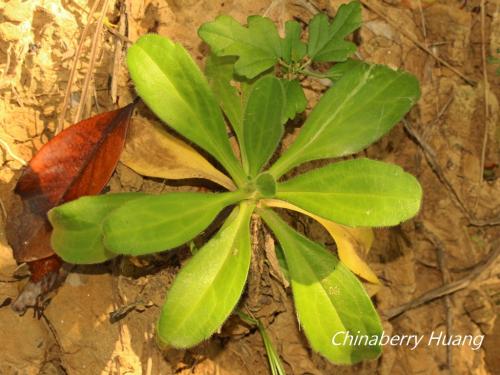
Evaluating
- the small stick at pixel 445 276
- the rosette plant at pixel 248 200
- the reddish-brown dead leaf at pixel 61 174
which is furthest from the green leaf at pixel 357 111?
the small stick at pixel 445 276

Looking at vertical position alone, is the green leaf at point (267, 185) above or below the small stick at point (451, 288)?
above

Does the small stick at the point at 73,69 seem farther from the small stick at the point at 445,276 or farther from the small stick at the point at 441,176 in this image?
the small stick at the point at 445,276

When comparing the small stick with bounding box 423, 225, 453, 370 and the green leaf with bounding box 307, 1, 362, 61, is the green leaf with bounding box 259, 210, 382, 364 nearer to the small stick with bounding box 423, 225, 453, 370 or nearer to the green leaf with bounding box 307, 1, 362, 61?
the green leaf with bounding box 307, 1, 362, 61

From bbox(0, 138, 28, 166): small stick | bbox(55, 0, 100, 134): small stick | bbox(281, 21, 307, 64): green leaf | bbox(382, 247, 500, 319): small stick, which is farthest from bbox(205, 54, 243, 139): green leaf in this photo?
bbox(382, 247, 500, 319): small stick

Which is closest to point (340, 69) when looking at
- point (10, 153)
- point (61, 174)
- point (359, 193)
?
point (359, 193)

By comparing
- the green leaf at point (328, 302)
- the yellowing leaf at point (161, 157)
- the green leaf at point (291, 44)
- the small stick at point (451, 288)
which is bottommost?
the small stick at point (451, 288)

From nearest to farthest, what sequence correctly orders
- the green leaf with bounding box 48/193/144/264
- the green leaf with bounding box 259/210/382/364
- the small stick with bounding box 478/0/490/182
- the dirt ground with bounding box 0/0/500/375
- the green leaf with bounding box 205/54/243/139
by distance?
the green leaf with bounding box 48/193/144/264 < the green leaf with bounding box 259/210/382/364 < the dirt ground with bounding box 0/0/500/375 < the green leaf with bounding box 205/54/243/139 < the small stick with bounding box 478/0/490/182

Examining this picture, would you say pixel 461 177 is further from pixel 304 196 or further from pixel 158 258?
pixel 158 258

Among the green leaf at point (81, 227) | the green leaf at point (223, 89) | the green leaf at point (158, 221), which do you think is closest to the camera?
the green leaf at point (158, 221)
